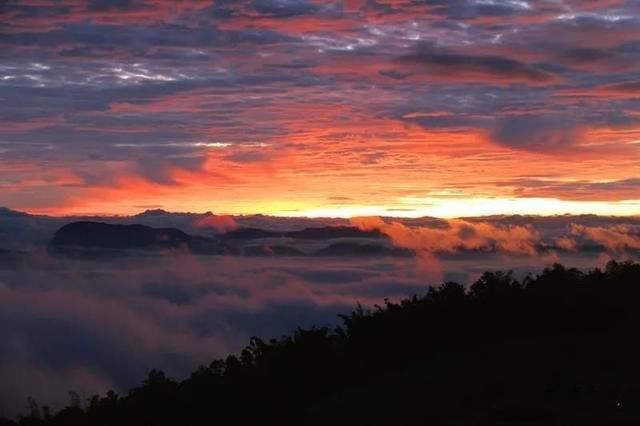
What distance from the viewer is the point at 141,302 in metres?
144

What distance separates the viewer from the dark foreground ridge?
1019 centimetres

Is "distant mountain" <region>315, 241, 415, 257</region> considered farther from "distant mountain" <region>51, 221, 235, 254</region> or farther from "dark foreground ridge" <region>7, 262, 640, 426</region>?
"dark foreground ridge" <region>7, 262, 640, 426</region>

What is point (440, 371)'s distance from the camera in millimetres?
12359

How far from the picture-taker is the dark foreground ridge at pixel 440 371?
33.4 ft

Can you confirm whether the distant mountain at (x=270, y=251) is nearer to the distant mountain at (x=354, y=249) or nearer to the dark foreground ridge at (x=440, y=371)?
the distant mountain at (x=354, y=249)

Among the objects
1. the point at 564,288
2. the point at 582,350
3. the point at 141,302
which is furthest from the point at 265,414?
the point at 141,302

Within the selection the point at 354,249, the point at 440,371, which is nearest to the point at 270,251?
the point at 354,249

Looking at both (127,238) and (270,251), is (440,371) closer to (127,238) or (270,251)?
(127,238)

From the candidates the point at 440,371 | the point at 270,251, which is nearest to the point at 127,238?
the point at 270,251

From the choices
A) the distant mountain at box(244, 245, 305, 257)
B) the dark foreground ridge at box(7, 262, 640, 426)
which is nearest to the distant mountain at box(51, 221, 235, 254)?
the distant mountain at box(244, 245, 305, 257)

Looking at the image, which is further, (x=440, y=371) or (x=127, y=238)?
(x=127, y=238)

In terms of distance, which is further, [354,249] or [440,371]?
[354,249]

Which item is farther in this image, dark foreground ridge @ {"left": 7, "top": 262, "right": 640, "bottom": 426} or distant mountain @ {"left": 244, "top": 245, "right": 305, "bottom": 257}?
distant mountain @ {"left": 244, "top": 245, "right": 305, "bottom": 257}

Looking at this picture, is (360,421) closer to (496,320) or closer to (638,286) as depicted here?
(496,320)
